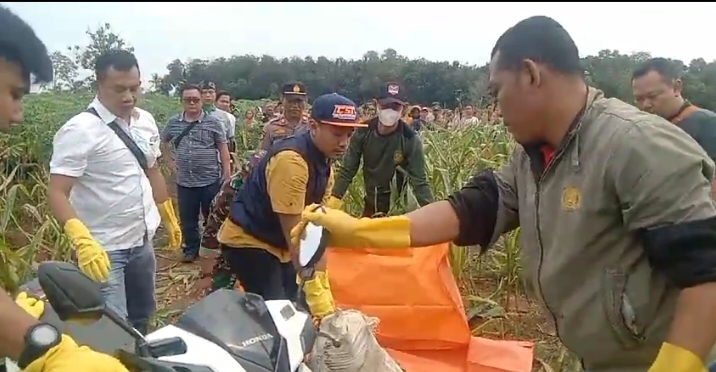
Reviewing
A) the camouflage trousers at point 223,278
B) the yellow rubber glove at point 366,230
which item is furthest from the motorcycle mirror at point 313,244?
the camouflage trousers at point 223,278

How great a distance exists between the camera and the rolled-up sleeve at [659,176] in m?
1.39

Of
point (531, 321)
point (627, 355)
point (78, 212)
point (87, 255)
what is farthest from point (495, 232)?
point (531, 321)

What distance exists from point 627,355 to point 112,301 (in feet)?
6.59

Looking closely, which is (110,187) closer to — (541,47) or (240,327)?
(240,327)

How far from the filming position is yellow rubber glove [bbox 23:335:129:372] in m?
1.27

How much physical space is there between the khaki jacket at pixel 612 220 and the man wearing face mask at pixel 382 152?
343 cm

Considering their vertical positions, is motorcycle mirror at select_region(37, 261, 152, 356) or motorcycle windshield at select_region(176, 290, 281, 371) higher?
motorcycle mirror at select_region(37, 261, 152, 356)

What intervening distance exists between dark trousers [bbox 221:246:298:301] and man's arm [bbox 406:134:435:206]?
5.00ft

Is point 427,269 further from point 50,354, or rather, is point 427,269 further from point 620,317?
point 50,354

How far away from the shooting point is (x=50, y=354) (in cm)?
131

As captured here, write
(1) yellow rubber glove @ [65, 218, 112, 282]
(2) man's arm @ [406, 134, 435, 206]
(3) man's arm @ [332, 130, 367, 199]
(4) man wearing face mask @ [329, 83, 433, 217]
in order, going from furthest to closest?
1. (3) man's arm @ [332, 130, 367, 199]
2. (4) man wearing face mask @ [329, 83, 433, 217]
3. (2) man's arm @ [406, 134, 435, 206]
4. (1) yellow rubber glove @ [65, 218, 112, 282]

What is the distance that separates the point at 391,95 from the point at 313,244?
3.36 metres

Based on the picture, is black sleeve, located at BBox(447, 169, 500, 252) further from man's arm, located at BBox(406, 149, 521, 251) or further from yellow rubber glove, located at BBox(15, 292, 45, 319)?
yellow rubber glove, located at BBox(15, 292, 45, 319)

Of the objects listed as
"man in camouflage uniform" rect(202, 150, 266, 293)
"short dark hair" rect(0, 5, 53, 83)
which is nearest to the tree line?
"man in camouflage uniform" rect(202, 150, 266, 293)
